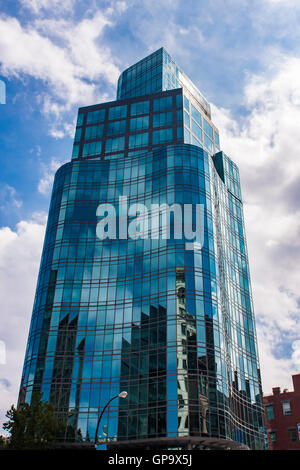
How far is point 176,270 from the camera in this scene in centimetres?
5997

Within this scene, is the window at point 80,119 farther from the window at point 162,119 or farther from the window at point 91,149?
the window at point 162,119

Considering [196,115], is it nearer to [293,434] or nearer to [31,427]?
[293,434]

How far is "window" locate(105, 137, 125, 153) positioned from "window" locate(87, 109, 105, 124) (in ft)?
21.2

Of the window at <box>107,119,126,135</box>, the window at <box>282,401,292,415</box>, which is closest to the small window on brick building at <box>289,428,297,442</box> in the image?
the window at <box>282,401,292,415</box>

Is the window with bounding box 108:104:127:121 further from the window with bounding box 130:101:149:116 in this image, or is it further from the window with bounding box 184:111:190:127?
the window with bounding box 184:111:190:127

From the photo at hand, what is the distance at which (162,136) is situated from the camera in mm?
79938

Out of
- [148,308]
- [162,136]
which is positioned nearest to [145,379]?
[148,308]

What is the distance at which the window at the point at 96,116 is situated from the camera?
87.4 metres

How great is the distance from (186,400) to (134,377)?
784 centimetres

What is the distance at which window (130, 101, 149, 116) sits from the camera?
8500 cm

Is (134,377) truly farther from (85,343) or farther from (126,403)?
(85,343)

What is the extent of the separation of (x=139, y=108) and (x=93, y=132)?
1010 centimetres

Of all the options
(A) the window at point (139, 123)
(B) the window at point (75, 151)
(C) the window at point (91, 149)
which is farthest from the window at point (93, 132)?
(A) the window at point (139, 123)

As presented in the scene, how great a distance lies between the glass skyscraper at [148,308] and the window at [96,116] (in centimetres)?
589
